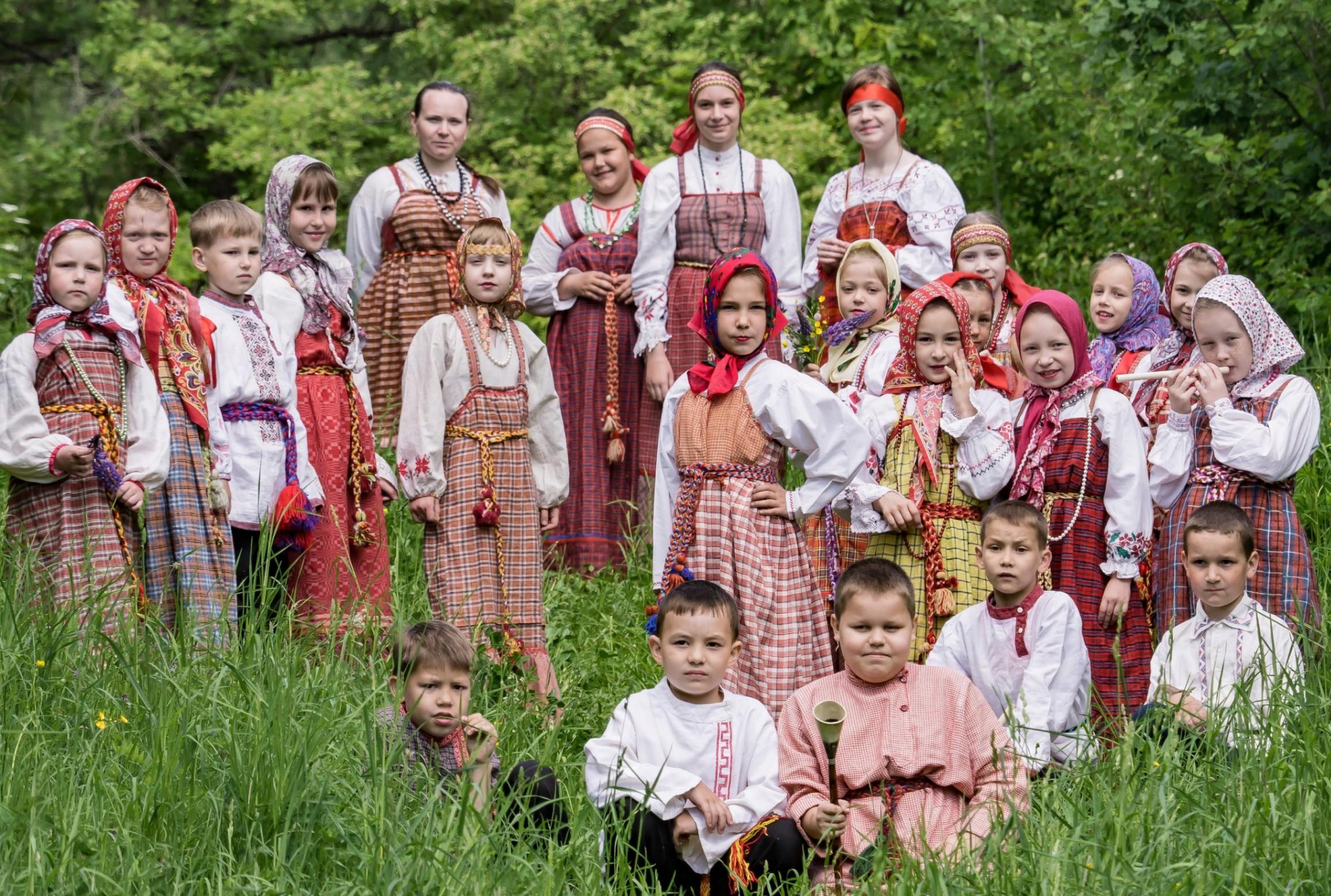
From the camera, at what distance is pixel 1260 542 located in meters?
5.45

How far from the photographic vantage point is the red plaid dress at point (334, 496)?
5.99 meters

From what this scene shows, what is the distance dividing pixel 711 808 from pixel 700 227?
3.61 meters

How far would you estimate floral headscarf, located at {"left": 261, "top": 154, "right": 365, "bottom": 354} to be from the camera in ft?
20.1

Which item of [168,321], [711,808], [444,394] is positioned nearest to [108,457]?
[168,321]

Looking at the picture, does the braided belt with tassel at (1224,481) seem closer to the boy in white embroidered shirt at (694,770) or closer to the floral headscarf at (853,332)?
the floral headscarf at (853,332)

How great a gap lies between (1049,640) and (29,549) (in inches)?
122

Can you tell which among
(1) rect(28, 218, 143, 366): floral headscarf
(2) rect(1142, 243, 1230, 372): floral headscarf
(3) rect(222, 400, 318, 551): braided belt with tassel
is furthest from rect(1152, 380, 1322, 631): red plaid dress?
(1) rect(28, 218, 143, 366): floral headscarf

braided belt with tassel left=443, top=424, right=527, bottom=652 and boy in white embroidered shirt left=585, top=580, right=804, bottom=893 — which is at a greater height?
braided belt with tassel left=443, top=424, right=527, bottom=652

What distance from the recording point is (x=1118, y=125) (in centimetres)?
945

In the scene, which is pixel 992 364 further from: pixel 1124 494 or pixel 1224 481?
pixel 1224 481

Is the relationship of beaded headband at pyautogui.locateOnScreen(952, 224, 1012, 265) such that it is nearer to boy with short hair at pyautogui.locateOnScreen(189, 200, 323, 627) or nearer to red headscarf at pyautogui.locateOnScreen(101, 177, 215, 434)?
boy with short hair at pyautogui.locateOnScreen(189, 200, 323, 627)

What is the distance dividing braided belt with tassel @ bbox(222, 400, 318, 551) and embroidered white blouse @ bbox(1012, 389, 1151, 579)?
2697 millimetres

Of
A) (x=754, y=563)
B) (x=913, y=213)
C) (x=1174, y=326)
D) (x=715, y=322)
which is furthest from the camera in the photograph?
(x=913, y=213)

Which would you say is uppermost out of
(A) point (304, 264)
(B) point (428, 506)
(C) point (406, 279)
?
(C) point (406, 279)
